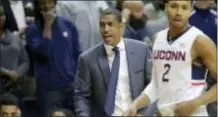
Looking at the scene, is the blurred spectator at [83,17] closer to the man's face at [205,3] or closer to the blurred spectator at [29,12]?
the blurred spectator at [29,12]

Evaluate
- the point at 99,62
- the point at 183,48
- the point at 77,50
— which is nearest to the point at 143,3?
the point at 77,50

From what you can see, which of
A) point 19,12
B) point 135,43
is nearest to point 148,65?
point 135,43

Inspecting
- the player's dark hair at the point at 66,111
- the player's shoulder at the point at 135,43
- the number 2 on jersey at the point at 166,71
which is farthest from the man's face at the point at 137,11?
the number 2 on jersey at the point at 166,71

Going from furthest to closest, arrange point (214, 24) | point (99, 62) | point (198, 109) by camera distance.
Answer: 1. point (214, 24)
2. point (99, 62)
3. point (198, 109)

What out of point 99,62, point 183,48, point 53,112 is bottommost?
point 53,112

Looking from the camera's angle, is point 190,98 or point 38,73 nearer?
point 190,98

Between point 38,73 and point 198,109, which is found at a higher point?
point 198,109

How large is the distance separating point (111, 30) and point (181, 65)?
1.19ft

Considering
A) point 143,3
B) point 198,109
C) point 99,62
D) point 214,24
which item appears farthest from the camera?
point 143,3

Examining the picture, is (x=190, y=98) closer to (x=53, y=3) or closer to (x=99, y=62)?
(x=99, y=62)

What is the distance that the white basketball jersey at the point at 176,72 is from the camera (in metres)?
2.21

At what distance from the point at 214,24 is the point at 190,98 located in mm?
629

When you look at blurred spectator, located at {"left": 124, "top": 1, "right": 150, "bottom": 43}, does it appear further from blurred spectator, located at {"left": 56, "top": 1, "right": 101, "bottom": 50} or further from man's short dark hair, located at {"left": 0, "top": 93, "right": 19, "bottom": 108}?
man's short dark hair, located at {"left": 0, "top": 93, "right": 19, "bottom": 108}

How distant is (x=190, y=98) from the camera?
222cm
